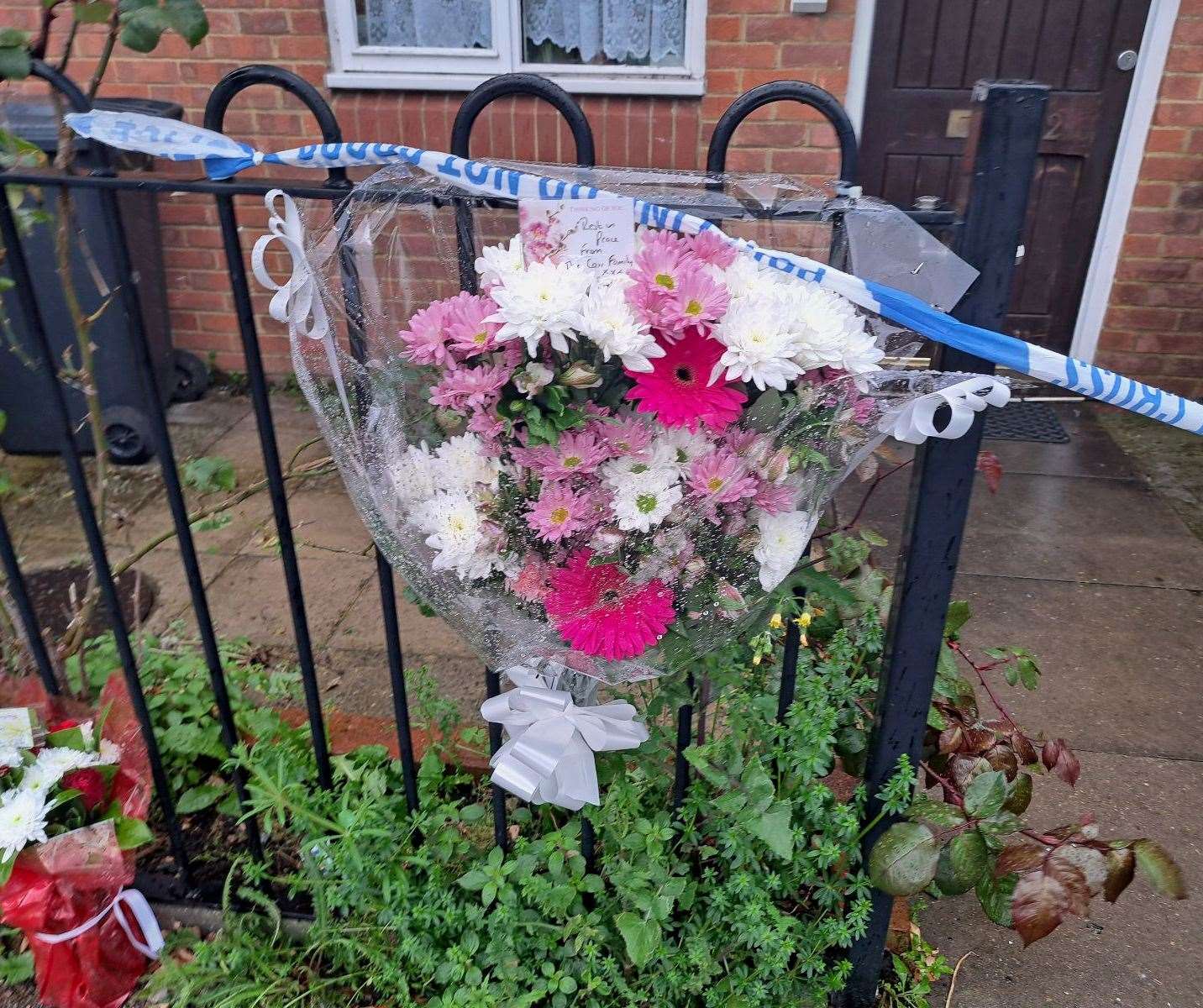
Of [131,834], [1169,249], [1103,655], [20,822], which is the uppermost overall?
[1169,249]

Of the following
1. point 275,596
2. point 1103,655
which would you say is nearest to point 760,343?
point 1103,655

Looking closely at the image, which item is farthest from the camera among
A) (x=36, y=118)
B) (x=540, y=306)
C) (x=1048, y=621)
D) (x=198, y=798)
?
(x=36, y=118)

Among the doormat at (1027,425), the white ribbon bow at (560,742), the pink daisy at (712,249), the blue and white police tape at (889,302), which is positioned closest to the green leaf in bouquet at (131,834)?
the white ribbon bow at (560,742)

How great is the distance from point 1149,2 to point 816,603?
147 inches

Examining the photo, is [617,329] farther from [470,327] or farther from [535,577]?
[535,577]

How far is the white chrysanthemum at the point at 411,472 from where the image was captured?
4.33 feet

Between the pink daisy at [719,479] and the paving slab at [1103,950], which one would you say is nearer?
the pink daisy at [719,479]

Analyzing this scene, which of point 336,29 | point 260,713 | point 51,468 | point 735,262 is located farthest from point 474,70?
point 735,262

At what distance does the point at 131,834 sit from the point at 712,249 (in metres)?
1.50

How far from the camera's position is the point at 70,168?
167cm

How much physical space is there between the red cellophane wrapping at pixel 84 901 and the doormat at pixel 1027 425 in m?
3.66

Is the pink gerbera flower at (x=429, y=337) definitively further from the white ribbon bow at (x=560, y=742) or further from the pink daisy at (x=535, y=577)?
the white ribbon bow at (x=560, y=742)

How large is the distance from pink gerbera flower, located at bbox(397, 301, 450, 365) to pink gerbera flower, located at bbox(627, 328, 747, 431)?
0.24 metres

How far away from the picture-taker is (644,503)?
1219 millimetres
